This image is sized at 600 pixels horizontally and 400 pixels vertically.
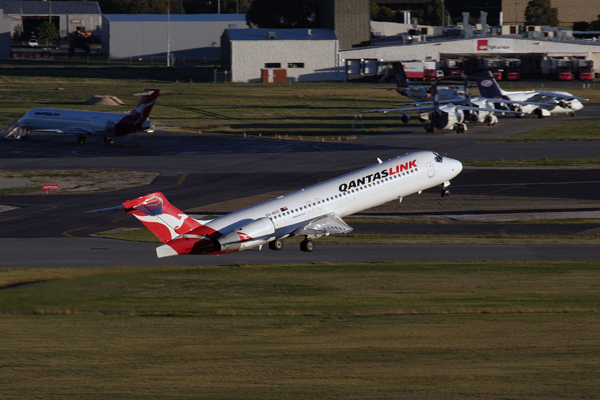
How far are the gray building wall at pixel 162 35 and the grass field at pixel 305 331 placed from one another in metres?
156

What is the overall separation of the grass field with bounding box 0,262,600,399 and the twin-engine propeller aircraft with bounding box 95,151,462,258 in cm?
162

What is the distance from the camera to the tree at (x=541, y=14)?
634 feet

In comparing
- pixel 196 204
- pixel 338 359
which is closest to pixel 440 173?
pixel 196 204

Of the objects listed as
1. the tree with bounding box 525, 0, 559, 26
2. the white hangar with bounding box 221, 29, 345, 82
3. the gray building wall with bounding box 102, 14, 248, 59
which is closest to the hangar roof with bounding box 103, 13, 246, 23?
the gray building wall with bounding box 102, 14, 248, 59

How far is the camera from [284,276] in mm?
36188

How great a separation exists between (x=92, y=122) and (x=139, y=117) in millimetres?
5801

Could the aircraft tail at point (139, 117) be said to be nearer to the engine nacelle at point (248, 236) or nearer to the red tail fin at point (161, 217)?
the engine nacelle at point (248, 236)

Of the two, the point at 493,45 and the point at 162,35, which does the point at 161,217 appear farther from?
the point at 162,35

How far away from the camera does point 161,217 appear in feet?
117

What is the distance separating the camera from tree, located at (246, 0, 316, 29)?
168000 millimetres

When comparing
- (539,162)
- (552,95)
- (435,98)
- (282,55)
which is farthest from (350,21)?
(539,162)

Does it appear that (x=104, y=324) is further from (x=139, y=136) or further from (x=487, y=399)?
(x=139, y=136)

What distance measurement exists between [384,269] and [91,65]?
148 m

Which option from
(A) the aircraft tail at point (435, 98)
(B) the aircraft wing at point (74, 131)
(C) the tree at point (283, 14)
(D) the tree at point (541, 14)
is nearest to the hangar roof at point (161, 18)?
(C) the tree at point (283, 14)
